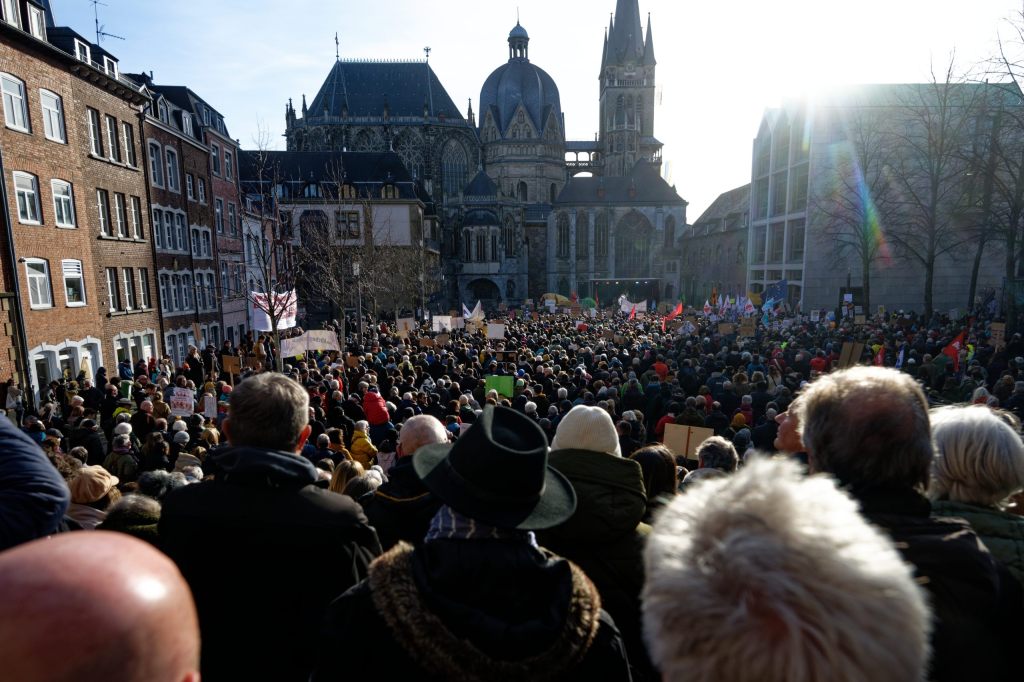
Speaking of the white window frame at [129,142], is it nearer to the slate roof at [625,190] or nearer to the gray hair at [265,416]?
the gray hair at [265,416]

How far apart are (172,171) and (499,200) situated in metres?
41.9

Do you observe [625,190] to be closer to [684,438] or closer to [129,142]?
[129,142]

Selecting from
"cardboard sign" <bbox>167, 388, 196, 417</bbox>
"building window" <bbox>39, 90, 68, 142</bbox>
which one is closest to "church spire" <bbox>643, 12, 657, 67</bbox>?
"building window" <bbox>39, 90, 68, 142</bbox>

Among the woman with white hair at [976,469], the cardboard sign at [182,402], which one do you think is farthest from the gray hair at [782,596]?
the cardboard sign at [182,402]

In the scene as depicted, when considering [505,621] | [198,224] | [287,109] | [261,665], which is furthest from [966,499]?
[287,109]

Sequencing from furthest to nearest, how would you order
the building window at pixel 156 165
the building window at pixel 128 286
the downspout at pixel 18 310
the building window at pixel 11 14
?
the building window at pixel 156 165 → the building window at pixel 128 286 → the building window at pixel 11 14 → the downspout at pixel 18 310

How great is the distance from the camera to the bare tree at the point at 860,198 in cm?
3089

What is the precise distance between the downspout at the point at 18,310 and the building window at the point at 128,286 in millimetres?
4887

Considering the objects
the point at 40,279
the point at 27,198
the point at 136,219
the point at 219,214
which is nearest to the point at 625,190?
the point at 219,214

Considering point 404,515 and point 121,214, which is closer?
point 404,515

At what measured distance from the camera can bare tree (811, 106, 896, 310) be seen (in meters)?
30.9

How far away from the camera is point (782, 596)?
0.93 meters

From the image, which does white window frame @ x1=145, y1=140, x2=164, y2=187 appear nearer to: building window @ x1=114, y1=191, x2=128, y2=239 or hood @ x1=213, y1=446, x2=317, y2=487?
building window @ x1=114, y1=191, x2=128, y2=239

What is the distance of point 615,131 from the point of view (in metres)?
75.3
